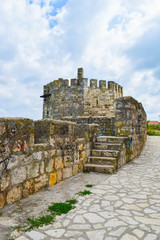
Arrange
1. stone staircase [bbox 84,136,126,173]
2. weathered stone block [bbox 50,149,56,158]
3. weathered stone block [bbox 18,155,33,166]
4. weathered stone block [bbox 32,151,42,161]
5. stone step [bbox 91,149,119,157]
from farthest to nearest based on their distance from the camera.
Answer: stone step [bbox 91,149,119,157], stone staircase [bbox 84,136,126,173], weathered stone block [bbox 50,149,56,158], weathered stone block [bbox 32,151,42,161], weathered stone block [bbox 18,155,33,166]

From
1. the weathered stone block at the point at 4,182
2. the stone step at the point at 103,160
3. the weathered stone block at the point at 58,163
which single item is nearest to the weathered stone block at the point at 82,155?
the stone step at the point at 103,160

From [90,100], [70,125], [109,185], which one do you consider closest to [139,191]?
[109,185]

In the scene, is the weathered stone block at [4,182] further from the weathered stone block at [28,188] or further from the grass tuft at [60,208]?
the grass tuft at [60,208]

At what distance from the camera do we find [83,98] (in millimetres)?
13539

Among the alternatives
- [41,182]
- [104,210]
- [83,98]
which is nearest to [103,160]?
[41,182]

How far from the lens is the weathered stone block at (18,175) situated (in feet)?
9.71

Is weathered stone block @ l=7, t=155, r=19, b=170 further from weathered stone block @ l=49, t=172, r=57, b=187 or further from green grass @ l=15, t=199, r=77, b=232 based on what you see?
weathered stone block @ l=49, t=172, r=57, b=187

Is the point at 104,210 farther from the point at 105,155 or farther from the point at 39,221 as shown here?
the point at 105,155

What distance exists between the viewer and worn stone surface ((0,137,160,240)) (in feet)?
7.23

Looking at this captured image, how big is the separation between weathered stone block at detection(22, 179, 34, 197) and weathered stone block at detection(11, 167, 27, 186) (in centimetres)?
14

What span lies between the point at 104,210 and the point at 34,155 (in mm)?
1539

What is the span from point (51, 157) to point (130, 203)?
70.0 inches

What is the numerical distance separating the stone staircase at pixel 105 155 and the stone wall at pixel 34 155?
1.97ft

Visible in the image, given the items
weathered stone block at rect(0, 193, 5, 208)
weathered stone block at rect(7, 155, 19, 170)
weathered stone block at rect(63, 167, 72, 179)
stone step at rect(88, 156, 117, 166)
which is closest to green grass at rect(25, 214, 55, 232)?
weathered stone block at rect(0, 193, 5, 208)
